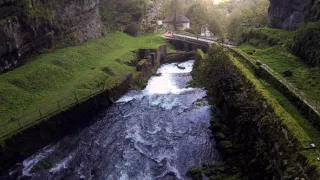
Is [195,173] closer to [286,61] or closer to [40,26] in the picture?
[286,61]

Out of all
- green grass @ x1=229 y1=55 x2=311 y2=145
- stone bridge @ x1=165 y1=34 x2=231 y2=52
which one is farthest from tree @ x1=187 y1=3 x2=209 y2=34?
green grass @ x1=229 y1=55 x2=311 y2=145

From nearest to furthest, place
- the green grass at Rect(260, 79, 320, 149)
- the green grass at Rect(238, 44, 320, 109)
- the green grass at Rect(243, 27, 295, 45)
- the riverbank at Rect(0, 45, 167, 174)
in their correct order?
the green grass at Rect(260, 79, 320, 149) → the riverbank at Rect(0, 45, 167, 174) → the green grass at Rect(238, 44, 320, 109) → the green grass at Rect(243, 27, 295, 45)

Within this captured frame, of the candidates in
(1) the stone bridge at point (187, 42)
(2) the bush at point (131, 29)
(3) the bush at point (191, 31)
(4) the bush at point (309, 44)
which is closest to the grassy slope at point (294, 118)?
(4) the bush at point (309, 44)

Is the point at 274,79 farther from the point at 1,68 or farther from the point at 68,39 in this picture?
the point at 68,39

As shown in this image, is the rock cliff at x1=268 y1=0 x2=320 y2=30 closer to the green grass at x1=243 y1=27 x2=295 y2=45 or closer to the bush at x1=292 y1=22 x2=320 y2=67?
the green grass at x1=243 y1=27 x2=295 y2=45

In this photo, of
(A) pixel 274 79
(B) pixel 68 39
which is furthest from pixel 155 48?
(A) pixel 274 79

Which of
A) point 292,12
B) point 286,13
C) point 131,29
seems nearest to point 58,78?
point 131,29

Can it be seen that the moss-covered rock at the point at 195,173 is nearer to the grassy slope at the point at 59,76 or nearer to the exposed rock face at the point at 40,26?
the grassy slope at the point at 59,76
